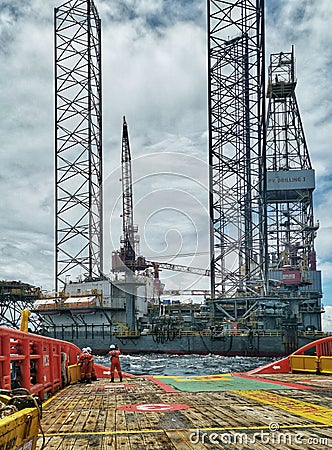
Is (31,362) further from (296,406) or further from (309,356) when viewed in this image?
(309,356)

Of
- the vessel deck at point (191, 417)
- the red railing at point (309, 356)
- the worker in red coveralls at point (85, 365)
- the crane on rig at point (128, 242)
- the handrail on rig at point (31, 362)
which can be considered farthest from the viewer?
the crane on rig at point (128, 242)

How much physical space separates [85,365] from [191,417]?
357 inches

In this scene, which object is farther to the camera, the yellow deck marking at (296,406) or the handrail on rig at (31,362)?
the handrail on rig at (31,362)

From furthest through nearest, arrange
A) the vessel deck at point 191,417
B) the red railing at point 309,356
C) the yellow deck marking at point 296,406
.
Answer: the red railing at point 309,356 → the yellow deck marking at point 296,406 → the vessel deck at point 191,417

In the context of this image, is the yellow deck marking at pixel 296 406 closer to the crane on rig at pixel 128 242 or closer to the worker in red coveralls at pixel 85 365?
the worker in red coveralls at pixel 85 365

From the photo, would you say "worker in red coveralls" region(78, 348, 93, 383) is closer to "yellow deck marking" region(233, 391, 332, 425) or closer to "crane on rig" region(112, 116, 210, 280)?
"yellow deck marking" region(233, 391, 332, 425)

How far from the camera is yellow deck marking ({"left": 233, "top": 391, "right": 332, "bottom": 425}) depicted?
894cm

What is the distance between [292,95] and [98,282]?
37839 millimetres

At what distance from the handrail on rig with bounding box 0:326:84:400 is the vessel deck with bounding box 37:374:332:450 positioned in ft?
1.60

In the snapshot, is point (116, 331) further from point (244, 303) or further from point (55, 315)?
point (244, 303)

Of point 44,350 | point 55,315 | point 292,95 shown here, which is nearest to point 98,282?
point 55,315

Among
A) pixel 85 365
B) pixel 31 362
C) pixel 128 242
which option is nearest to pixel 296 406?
pixel 31 362

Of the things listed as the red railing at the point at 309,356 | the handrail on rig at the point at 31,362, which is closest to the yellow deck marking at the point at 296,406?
the handrail on rig at the point at 31,362

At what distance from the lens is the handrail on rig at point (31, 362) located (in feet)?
30.8
